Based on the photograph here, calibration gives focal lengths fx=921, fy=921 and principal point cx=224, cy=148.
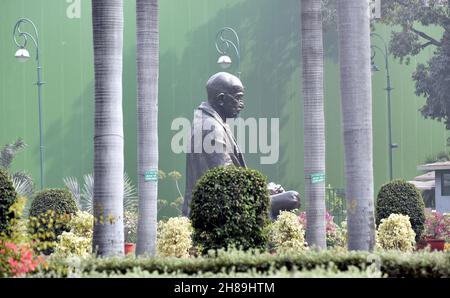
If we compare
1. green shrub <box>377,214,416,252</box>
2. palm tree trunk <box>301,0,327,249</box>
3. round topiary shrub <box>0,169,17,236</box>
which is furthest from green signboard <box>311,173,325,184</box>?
round topiary shrub <box>0,169,17,236</box>

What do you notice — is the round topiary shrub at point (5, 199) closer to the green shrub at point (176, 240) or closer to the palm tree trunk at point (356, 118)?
the green shrub at point (176, 240)

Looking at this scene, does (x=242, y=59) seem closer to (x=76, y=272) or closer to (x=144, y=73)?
(x=144, y=73)

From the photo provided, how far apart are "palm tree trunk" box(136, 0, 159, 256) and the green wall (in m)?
28.8

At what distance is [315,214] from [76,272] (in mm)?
A: 6154

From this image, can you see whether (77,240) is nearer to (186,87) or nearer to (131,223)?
(131,223)

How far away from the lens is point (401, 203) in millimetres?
19750

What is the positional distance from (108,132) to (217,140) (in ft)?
18.1

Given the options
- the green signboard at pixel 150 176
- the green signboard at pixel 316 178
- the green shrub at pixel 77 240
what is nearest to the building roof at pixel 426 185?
the green signboard at pixel 316 178

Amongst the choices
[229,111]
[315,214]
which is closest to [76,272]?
[315,214]

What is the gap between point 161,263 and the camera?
1093 centimetres

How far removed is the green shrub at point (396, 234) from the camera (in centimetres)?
1781

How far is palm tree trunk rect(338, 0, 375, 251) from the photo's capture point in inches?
531

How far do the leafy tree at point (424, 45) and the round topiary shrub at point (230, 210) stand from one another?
25.1 metres

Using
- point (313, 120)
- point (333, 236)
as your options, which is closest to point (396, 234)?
point (333, 236)
